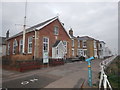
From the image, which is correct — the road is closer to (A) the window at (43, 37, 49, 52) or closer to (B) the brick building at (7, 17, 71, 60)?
(B) the brick building at (7, 17, 71, 60)

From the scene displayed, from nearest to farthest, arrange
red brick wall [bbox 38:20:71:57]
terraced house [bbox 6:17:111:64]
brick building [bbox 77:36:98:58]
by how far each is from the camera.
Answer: terraced house [bbox 6:17:111:64]
red brick wall [bbox 38:20:71:57]
brick building [bbox 77:36:98:58]

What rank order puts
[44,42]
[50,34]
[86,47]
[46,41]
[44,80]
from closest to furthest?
[44,80] → [44,42] → [46,41] → [50,34] → [86,47]

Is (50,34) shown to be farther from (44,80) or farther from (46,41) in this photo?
(44,80)

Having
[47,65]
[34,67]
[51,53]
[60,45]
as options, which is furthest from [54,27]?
[34,67]

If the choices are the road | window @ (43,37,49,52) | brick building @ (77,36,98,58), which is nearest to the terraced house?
window @ (43,37,49,52)

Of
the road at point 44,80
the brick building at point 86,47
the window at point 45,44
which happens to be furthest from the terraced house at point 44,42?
the brick building at point 86,47

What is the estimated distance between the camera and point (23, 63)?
414 inches

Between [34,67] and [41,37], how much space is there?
6.94 meters

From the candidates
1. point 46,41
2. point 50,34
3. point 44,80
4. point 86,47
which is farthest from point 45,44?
point 86,47

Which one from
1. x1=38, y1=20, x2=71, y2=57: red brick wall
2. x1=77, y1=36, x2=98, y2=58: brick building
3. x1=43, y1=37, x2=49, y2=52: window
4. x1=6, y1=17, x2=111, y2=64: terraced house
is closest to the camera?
x1=6, y1=17, x2=111, y2=64: terraced house

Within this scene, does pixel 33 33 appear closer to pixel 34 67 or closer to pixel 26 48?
pixel 26 48

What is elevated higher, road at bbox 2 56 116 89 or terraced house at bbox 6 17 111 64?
terraced house at bbox 6 17 111 64

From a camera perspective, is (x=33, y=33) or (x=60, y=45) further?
(x=60, y=45)

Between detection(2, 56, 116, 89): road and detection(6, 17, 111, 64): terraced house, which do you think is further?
detection(6, 17, 111, 64): terraced house
